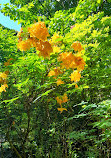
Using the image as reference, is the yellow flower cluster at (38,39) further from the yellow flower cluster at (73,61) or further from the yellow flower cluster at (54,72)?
the yellow flower cluster at (54,72)

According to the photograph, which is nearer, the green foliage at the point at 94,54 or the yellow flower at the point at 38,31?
the yellow flower at the point at 38,31

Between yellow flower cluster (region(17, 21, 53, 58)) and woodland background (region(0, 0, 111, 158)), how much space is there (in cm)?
25

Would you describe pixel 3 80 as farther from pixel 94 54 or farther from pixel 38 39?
pixel 94 54

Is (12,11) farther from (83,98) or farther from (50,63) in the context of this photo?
(83,98)

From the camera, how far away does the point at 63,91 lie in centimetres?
263

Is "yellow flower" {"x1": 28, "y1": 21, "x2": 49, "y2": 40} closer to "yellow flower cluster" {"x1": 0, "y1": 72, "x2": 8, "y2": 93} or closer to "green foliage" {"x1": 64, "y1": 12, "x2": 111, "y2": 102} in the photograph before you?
"green foliage" {"x1": 64, "y1": 12, "x2": 111, "y2": 102}

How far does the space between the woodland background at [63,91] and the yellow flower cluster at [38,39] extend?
0.83ft

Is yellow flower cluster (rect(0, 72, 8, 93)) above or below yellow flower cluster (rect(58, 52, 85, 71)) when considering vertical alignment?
above

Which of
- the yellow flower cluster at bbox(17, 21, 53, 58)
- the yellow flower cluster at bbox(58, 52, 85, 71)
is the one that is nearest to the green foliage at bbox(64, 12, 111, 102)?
the yellow flower cluster at bbox(58, 52, 85, 71)

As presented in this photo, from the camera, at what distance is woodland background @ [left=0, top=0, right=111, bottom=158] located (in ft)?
6.82

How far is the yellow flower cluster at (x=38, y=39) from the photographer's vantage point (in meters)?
1.65

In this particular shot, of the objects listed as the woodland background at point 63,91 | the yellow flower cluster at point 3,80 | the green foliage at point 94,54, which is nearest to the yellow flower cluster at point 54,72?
the woodland background at point 63,91

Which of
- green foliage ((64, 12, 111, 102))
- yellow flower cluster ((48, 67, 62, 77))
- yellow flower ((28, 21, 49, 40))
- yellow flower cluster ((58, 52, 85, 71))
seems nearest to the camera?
yellow flower ((28, 21, 49, 40))

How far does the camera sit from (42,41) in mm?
1725
